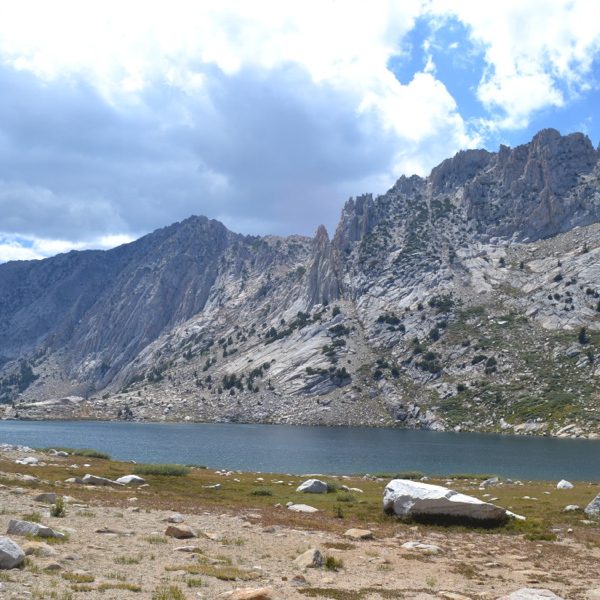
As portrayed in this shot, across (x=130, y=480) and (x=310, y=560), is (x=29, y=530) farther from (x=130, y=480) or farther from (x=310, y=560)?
(x=130, y=480)

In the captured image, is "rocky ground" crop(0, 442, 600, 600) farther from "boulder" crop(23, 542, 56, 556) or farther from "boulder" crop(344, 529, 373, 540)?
"boulder" crop(344, 529, 373, 540)

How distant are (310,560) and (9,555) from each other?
9489 mm

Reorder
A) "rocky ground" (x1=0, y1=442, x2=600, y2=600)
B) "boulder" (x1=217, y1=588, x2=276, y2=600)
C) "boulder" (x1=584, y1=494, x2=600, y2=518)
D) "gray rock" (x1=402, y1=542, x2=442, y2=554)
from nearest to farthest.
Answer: "boulder" (x1=217, y1=588, x2=276, y2=600) < "rocky ground" (x1=0, y1=442, x2=600, y2=600) < "gray rock" (x1=402, y1=542, x2=442, y2=554) < "boulder" (x1=584, y1=494, x2=600, y2=518)

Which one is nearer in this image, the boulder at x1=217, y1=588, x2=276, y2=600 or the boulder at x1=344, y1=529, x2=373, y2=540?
the boulder at x1=217, y1=588, x2=276, y2=600

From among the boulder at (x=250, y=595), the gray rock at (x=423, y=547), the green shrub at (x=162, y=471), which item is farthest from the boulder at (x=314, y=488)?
the boulder at (x=250, y=595)

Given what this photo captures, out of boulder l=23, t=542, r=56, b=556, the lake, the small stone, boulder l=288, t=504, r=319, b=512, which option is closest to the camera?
boulder l=23, t=542, r=56, b=556

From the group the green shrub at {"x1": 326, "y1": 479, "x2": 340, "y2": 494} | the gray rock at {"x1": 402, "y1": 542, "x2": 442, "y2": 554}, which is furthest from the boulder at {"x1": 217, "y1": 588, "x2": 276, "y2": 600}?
the green shrub at {"x1": 326, "y1": 479, "x2": 340, "y2": 494}

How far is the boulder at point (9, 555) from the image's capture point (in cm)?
1375

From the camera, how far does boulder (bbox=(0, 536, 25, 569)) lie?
13.8 m

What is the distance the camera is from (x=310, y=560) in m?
18.2

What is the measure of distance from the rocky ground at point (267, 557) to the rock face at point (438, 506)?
91cm

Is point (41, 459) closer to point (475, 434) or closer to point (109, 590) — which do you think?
point (109, 590)

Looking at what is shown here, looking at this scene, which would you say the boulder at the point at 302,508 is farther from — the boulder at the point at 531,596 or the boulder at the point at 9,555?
the boulder at the point at 9,555

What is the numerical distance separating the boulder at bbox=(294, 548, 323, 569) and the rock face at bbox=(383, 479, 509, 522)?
1164 cm
